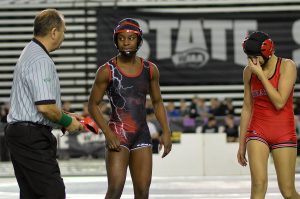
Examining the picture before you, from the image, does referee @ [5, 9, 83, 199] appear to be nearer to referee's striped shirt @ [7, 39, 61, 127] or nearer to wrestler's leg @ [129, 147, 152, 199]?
referee's striped shirt @ [7, 39, 61, 127]

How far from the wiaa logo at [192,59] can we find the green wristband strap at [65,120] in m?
15.4

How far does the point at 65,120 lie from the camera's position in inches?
252

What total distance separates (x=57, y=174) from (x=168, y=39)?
15714mm

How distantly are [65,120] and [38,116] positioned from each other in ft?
0.69

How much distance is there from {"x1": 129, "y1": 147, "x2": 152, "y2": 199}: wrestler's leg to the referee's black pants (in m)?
1.23

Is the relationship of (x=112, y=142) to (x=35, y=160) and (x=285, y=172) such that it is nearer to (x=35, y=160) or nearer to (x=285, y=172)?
(x=35, y=160)

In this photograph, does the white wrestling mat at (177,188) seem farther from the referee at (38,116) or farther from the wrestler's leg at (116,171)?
the referee at (38,116)

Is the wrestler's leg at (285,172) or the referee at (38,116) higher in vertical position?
the referee at (38,116)

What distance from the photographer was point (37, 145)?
6434 mm

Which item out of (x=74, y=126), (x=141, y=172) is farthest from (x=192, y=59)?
(x=74, y=126)

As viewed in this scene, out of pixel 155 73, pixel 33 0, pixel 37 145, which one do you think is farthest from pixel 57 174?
pixel 33 0

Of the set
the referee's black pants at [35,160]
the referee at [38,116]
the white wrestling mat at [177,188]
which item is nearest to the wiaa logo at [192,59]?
the white wrestling mat at [177,188]

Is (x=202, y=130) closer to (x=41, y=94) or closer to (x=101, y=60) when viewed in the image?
(x=101, y=60)

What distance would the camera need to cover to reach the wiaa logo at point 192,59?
858 inches
